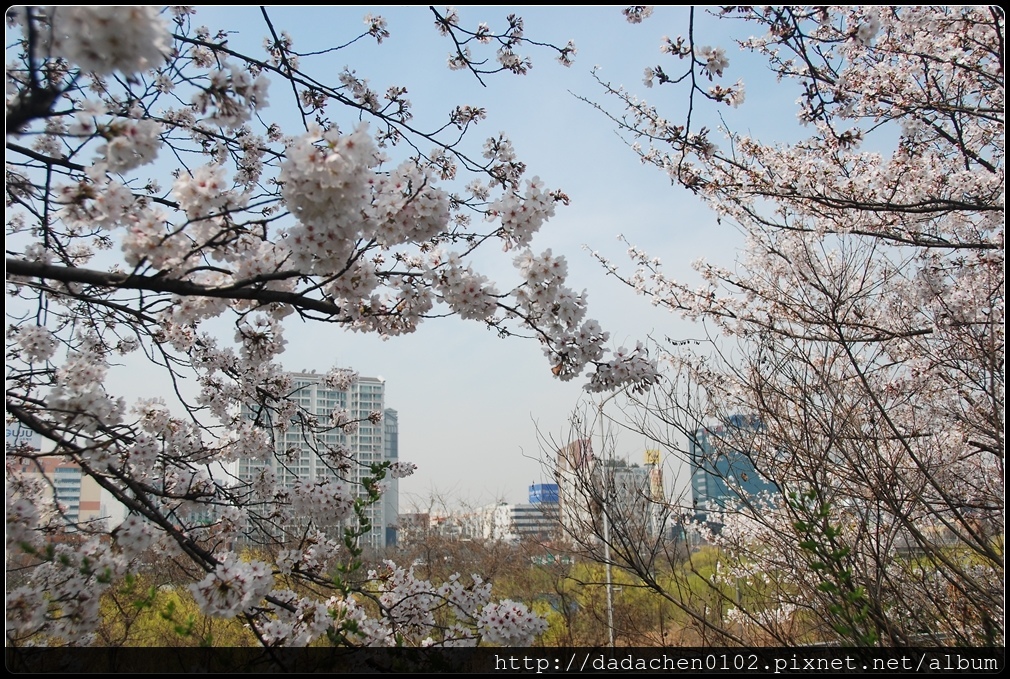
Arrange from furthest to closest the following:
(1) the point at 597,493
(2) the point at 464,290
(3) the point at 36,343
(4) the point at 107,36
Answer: (1) the point at 597,493, (3) the point at 36,343, (2) the point at 464,290, (4) the point at 107,36

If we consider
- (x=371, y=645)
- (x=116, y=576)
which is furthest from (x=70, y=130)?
(x=371, y=645)

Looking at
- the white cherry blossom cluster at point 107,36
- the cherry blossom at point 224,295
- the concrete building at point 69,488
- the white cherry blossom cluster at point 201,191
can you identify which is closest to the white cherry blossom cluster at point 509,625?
the cherry blossom at point 224,295

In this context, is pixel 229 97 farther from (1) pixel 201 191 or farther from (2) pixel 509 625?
(2) pixel 509 625

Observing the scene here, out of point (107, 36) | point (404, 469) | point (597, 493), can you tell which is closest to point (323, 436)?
point (404, 469)

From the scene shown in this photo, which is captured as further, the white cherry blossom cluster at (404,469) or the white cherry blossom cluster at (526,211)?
the white cherry blossom cluster at (404,469)

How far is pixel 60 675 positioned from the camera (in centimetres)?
212

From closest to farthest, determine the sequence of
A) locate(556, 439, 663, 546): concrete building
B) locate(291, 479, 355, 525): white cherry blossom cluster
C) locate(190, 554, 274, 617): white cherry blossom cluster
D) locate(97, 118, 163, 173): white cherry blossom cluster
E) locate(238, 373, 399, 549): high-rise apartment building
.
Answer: locate(97, 118, 163, 173): white cherry blossom cluster, locate(190, 554, 274, 617): white cherry blossom cluster, locate(291, 479, 355, 525): white cherry blossom cluster, locate(238, 373, 399, 549): high-rise apartment building, locate(556, 439, 663, 546): concrete building

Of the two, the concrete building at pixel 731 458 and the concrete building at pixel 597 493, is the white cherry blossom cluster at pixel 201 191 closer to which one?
the concrete building at pixel 597 493

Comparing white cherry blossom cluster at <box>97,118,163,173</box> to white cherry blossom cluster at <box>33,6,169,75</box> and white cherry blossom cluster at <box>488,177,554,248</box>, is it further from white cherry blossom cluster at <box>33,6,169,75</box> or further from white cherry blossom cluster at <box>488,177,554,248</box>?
white cherry blossom cluster at <box>488,177,554,248</box>

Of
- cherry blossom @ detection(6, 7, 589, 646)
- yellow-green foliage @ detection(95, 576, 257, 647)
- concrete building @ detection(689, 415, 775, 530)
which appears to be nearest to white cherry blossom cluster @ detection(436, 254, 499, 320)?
cherry blossom @ detection(6, 7, 589, 646)

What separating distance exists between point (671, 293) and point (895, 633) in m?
4.79

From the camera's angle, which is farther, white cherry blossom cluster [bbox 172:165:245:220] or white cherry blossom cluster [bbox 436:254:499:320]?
white cherry blossom cluster [bbox 436:254:499:320]

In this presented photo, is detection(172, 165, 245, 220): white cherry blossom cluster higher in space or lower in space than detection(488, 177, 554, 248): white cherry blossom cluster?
lower

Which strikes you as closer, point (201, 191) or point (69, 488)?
point (201, 191)
